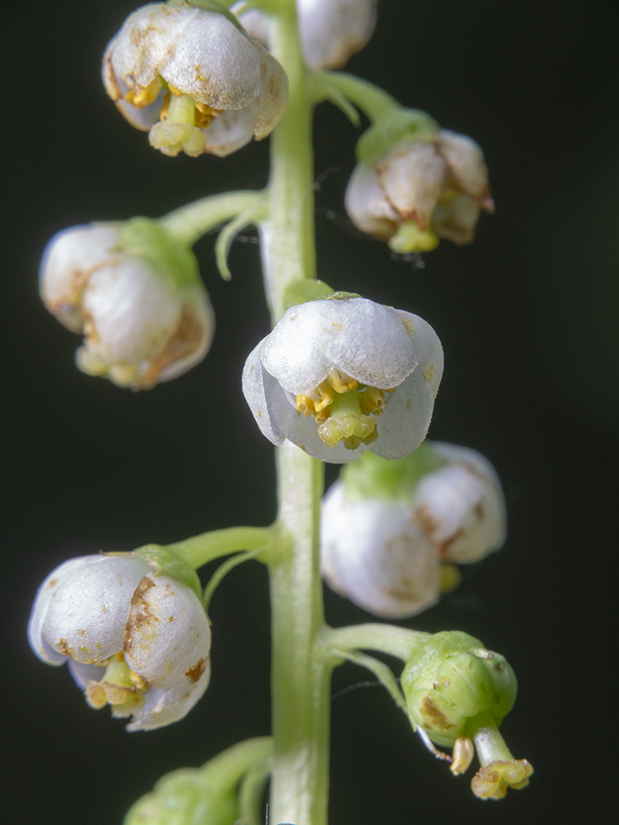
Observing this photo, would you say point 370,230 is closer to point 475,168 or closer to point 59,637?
point 475,168

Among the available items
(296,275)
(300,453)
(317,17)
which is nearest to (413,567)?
(300,453)

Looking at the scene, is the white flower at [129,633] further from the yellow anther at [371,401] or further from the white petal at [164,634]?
the yellow anther at [371,401]

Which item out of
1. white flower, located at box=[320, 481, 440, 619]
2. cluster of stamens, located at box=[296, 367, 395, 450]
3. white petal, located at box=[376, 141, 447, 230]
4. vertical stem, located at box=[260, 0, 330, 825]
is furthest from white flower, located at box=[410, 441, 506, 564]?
cluster of stamens, located at box=[296, 367, 395, 450]

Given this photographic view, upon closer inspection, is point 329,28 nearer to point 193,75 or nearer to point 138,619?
point 193,75

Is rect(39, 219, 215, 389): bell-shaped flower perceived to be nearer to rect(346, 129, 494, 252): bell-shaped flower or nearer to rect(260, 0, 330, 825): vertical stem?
rect(260, 0, 330, 825): vertical stem

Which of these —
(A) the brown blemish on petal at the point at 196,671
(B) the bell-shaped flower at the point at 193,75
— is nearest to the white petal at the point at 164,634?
(A) the brown blemish on petal at the point at 196,671

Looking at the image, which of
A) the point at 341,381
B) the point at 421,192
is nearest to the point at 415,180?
the point at 421,192
